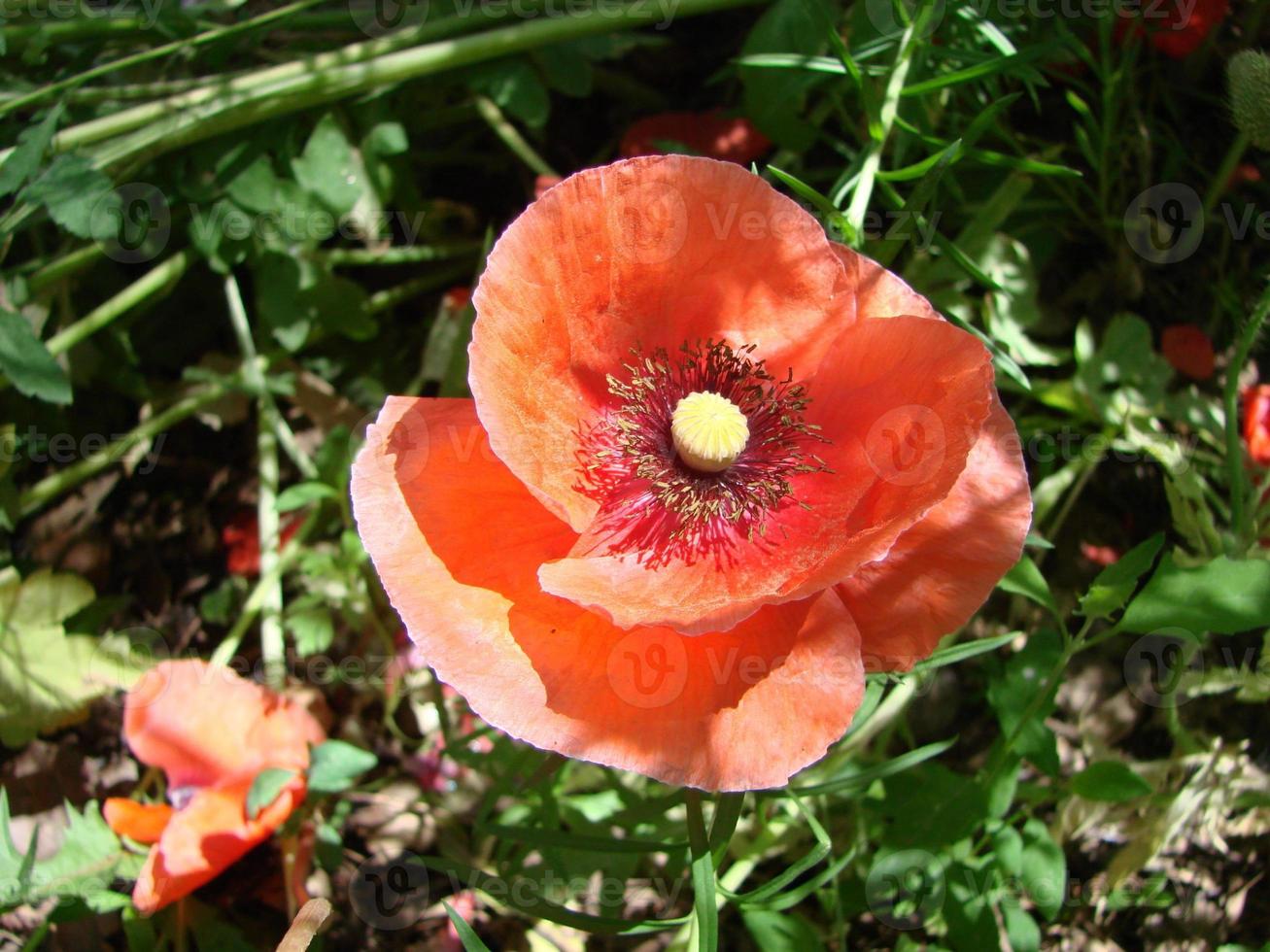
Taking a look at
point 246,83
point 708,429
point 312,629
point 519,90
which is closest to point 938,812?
point 708,429

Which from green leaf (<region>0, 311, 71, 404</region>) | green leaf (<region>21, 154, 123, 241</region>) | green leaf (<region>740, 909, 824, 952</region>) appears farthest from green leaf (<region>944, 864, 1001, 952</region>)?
green leaf (<region>21, 154, 123, 241</region>)

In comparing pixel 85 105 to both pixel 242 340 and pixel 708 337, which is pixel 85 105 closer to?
pixel 242 340

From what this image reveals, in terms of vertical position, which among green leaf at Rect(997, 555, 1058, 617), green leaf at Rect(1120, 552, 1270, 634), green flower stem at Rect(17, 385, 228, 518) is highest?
green flower stem at Rect(17, 385, 228, 518)

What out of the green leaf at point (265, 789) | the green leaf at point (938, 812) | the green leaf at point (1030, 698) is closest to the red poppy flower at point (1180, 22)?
the green leaf at point (1030, 698)

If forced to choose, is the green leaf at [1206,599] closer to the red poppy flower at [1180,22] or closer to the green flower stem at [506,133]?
the red poppy flower at [1180,22]

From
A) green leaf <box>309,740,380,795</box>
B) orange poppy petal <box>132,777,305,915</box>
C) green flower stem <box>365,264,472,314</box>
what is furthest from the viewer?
green flower stem <box>365,264,472,314</box>

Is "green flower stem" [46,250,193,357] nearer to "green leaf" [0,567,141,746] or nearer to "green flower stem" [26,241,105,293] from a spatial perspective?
"green flower stem" [26,241,105,293]
